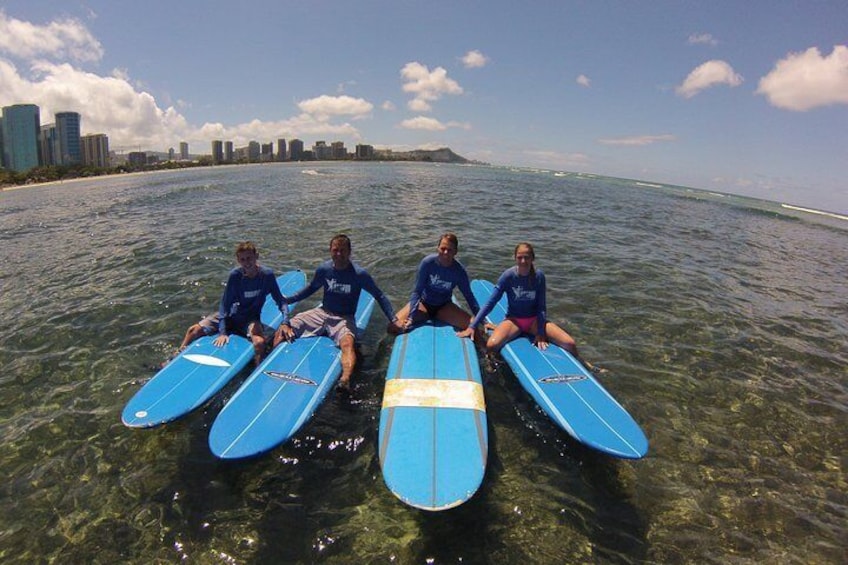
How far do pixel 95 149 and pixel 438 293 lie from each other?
216 meters

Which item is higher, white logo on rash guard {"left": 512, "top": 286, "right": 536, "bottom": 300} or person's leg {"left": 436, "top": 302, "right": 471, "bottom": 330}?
white logo on rash guard {"left": 512, "top": 286, "right": 536, "bottom": 300}

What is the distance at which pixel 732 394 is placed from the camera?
743 cm

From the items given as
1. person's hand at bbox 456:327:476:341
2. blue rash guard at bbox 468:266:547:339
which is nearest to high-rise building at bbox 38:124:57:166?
person's hand at bbox 456:327:476:341

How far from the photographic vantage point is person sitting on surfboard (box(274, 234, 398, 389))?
7406 mm

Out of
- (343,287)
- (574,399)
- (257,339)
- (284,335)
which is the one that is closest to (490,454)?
(574,399)

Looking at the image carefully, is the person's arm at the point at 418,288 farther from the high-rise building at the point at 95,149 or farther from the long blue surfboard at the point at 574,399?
the high-rise building at the point at 95,149

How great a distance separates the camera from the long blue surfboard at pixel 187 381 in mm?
5285

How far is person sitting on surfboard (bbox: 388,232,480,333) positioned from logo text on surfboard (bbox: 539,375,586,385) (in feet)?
7.12

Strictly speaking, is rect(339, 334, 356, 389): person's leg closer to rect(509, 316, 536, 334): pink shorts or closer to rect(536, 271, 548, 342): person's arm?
rect(509, 316, 536, 334): pink shorts

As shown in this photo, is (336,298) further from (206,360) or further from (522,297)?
(522,297)

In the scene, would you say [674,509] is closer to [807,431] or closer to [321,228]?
[807,431]

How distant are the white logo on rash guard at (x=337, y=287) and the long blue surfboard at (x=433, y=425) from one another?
1.46 m

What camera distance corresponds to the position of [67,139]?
156 metres

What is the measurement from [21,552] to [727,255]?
25803mm
